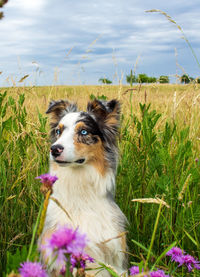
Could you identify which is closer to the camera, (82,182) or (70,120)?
(82,182)

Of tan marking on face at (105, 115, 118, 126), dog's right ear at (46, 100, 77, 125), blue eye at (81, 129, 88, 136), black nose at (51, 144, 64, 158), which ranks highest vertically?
dog's right ear at (46, 100, 77, 125)

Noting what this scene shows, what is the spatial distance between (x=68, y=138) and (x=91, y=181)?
A: 0.43 metres

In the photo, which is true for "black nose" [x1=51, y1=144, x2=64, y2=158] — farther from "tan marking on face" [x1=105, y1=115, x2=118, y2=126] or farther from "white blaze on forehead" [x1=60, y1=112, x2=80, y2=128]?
"tan marking on face" [x1=105, y1=115, x2=118, y2=126]

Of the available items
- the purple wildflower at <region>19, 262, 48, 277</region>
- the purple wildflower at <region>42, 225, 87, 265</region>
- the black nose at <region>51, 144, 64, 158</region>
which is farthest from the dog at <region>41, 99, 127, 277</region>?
the purple wildflower at <region>42, 225, 87, 265</region>

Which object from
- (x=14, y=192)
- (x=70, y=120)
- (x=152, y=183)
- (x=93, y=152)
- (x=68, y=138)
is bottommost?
(x=14, y=192)

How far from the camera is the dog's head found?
99.1 inches

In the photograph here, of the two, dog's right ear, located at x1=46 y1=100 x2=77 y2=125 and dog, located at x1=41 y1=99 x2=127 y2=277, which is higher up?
dog's right ear, located at x1=46 y1=100 x2=77 y2=125

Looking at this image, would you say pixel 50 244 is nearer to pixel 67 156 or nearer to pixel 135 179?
pixel 67 156

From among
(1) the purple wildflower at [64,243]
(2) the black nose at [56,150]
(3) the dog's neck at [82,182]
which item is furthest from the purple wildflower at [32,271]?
(3) the dog's neck at [82,182]

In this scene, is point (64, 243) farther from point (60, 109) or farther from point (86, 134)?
point (60, 109)

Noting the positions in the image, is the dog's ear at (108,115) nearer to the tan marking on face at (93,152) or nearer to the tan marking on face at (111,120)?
the tan marking on face at (111,120)

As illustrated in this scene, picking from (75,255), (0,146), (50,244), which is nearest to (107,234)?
(0,146)

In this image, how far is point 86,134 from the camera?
2.75 meters

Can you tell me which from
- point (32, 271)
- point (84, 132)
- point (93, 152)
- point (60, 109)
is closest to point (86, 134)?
point (84, 132)
